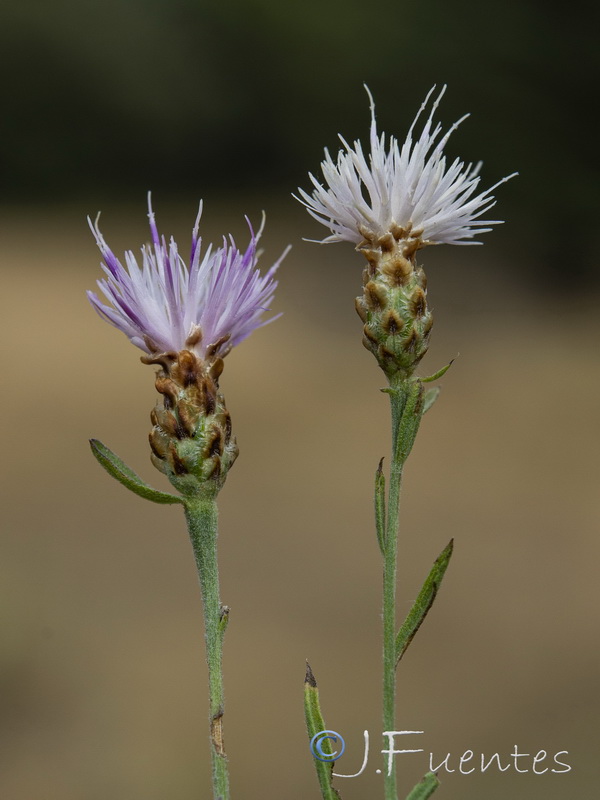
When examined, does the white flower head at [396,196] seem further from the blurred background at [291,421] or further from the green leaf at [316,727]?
the blurred background at [291,421]

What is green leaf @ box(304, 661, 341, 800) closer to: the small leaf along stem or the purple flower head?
the small leaf along stem

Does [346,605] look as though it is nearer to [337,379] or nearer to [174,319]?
[337,379]

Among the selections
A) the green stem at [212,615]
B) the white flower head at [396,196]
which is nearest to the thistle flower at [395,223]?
the white flower head at [396,196]

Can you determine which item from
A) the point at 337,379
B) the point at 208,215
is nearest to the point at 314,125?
the point at 208,215

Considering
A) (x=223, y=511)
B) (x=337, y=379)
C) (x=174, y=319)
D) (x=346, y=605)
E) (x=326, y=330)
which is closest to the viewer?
(x=174, y=319)

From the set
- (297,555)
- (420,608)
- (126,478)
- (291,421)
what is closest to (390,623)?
(420,608)

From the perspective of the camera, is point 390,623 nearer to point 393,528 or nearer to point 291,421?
point 393,528
